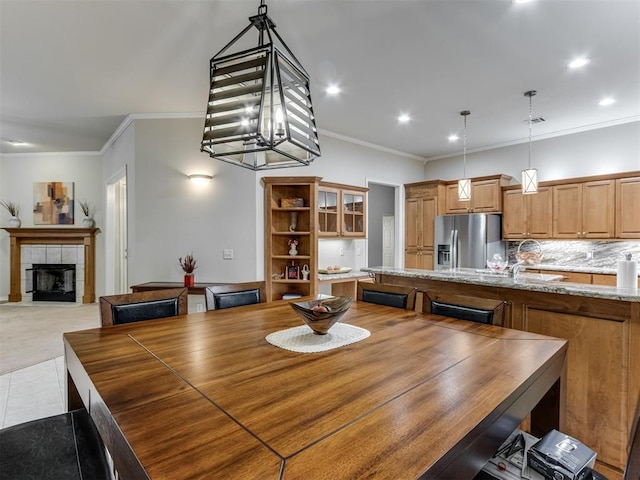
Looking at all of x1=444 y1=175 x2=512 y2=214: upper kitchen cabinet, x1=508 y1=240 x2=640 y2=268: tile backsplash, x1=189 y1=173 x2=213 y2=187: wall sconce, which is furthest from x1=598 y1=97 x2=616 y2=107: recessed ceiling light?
x1=189 y1=173 x2=213 y2=187: wall sconce

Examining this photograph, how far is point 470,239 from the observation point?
5281 mm

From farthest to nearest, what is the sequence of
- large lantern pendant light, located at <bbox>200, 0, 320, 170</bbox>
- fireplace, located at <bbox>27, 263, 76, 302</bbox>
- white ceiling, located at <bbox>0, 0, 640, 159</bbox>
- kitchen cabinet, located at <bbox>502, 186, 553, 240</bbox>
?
fireplace, located at <bbox>27, 263, 76, 302</bbox>, kitchen cabinet, located at <bbox>502, 186, 553, 240</bbox>, white ceiling, located at <bbox>0, 0, 640, 159</bbox>, large lantern pendant light, located at <bbox>200, 0, 320, 170</bbox>

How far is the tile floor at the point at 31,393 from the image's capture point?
257cm

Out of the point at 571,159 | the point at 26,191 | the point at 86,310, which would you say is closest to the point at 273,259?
the point at 86,310

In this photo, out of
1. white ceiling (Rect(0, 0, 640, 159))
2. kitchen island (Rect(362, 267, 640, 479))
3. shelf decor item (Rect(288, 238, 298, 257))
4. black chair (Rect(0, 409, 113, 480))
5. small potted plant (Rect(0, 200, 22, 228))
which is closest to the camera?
black chair (Rect(0, 409, 113, 480))

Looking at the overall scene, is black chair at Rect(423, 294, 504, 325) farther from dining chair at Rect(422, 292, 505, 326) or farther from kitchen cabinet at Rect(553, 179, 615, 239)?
kitchen cabinet at Rect(553, 179, 615, 239)

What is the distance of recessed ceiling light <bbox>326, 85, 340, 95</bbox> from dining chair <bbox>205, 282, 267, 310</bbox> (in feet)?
7.22

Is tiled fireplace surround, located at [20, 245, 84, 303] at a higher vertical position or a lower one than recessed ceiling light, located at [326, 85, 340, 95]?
lower

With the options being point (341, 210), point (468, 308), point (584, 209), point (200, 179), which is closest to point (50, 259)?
point (200, 179)

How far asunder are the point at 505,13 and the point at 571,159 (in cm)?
347

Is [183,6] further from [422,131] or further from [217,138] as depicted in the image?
[422,131]

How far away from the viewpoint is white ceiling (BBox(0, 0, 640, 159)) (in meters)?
2.36

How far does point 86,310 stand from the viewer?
19.5 ft

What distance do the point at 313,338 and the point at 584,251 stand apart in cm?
494
